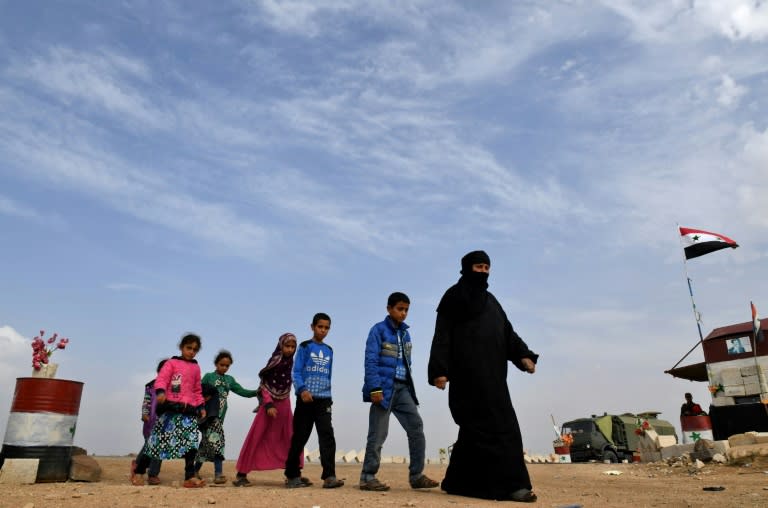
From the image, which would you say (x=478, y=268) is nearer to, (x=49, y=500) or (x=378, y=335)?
(x=378, y=335)

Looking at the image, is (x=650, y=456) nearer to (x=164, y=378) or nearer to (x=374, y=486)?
(x=374, y=486)

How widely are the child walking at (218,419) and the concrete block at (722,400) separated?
13726 millimetres

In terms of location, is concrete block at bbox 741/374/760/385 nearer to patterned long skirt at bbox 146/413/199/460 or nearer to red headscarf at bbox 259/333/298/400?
red headscarf at bbox 259/333/298/400

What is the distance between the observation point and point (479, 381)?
5027 millimetres

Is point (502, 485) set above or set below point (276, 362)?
below

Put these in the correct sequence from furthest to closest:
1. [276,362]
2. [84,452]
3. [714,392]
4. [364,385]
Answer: [714,392] < [84,452] < [276,362] < [364,385]

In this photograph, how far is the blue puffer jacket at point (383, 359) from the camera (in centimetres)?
550

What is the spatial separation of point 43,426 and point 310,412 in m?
3.07

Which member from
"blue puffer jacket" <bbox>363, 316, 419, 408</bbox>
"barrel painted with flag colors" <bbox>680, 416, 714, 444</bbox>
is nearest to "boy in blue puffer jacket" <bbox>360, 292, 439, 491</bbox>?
"blue puffer jacket" <bbox>363, 316, 419, 408</bbox>

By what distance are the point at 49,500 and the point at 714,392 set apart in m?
16.7

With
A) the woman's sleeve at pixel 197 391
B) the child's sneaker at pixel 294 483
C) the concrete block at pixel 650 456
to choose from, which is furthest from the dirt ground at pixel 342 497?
the concrete block at pixel 650 456

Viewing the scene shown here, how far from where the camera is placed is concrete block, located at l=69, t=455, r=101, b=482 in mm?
6949

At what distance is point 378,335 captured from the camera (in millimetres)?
5730

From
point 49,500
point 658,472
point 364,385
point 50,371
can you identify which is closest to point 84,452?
point 50,371
